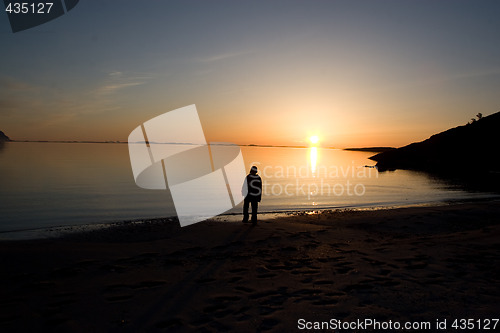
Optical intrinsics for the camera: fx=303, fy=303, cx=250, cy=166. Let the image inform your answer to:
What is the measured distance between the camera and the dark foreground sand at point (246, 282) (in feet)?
18.0

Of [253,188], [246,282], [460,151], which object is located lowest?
[246,282]

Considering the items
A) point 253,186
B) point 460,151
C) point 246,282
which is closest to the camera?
point 246,282

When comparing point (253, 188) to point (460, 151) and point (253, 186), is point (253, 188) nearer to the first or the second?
point (253, 186)

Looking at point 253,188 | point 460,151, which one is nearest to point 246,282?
point 253,188

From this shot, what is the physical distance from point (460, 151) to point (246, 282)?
71006 mm

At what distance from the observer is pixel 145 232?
13.7 meters

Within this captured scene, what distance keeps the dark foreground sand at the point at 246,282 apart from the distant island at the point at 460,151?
54075 mm

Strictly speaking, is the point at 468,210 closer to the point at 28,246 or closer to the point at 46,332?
the point at 46,332

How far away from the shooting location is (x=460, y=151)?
206 feet

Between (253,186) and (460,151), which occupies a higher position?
(460,151)

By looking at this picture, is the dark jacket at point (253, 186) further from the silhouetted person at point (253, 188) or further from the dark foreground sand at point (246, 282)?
the dark foreground sand at point (246, 282)

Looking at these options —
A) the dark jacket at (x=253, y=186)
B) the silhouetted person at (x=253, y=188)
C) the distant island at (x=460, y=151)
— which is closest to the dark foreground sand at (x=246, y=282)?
the silhouetted person at (x=253, y=188)

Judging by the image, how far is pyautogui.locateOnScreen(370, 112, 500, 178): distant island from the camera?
57156 millimetres

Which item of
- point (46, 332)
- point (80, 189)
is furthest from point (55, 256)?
point (80, 189)
